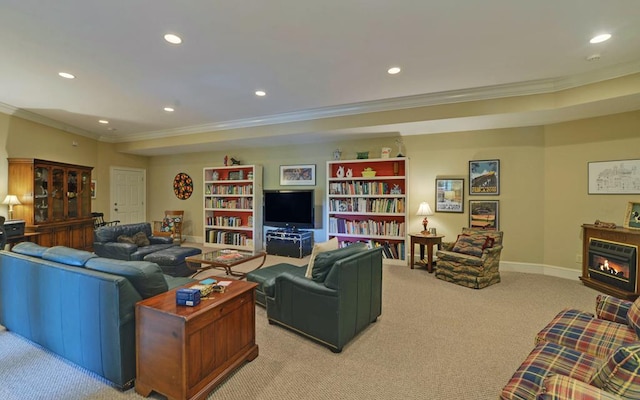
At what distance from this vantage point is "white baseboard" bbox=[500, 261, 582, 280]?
4.36 metres

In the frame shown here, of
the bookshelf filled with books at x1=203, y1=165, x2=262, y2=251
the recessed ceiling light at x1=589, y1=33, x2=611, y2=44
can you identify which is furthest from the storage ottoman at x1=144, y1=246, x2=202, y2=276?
the recessed ceiling light at x1=589, y1=33, x2=611, y2=44

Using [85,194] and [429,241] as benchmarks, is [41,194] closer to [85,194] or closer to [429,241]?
[85,194]

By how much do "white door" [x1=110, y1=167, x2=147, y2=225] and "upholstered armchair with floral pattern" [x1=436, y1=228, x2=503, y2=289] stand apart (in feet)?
25.7

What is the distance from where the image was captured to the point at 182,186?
305 inches

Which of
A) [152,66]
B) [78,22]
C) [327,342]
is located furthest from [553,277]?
[78,22]

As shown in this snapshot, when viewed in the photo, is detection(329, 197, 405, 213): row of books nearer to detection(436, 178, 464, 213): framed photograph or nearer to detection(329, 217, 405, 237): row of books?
detection(329, 217, 405, 237): row of books

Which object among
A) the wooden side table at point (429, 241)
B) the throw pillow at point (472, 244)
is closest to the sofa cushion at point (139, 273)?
the wooden side table at point (429, 241)

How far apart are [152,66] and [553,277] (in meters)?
6.41

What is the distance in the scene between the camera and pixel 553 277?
4.43 m

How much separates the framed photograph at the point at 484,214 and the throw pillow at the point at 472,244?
696 mm

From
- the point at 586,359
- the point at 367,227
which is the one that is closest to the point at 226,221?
the point at 367,227

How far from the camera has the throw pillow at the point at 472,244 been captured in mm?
4223

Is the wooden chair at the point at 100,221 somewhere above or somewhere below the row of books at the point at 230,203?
below

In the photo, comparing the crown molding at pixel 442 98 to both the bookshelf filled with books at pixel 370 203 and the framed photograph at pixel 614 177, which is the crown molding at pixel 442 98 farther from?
the framed photograph at pixel 614 177
